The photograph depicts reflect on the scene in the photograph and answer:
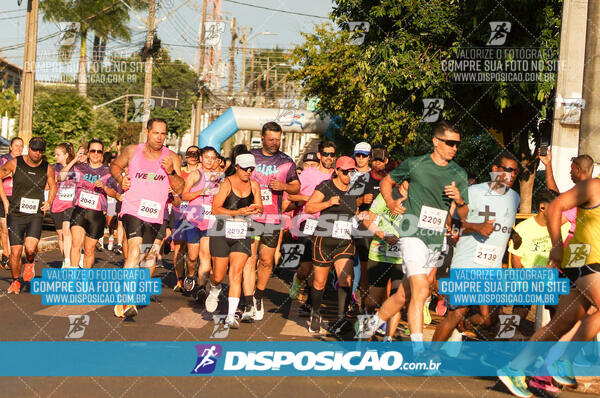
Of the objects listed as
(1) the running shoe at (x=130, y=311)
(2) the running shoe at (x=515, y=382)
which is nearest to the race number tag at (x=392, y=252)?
(2) the running shoe at (x=515, y=382)

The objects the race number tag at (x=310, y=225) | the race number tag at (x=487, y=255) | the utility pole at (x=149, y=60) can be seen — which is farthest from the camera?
the utility pole at (x=149, y=60)

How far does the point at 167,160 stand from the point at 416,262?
11.8ft

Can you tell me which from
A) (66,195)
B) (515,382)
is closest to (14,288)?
(66,195)

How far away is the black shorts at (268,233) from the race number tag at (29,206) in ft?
11.1

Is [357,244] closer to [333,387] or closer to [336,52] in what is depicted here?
[333,387]

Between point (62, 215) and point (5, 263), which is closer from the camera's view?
point (62, 215)

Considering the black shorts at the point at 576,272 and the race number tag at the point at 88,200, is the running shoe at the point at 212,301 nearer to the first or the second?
the race number tag at the point at 88,200

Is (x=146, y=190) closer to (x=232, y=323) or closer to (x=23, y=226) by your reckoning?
(x=232, y=323)

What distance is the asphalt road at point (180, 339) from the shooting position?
632 centimetres

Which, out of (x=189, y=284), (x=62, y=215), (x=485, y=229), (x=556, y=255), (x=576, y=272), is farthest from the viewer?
(x=62, y=215)

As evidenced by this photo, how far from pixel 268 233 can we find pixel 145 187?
5.05ft

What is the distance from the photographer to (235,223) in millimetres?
9414

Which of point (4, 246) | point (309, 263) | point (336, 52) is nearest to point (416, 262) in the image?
point (309, 263)

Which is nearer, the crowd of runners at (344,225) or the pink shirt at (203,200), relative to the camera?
the crowd of runners at (344,225)
